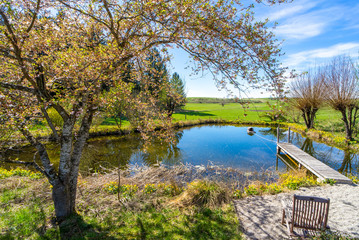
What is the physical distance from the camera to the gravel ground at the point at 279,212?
448cm

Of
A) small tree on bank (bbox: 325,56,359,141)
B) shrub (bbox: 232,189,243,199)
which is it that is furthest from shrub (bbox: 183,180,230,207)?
small tree on bank (bbox: 325,56,359,141)

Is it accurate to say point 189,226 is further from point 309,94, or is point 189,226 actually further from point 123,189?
point 309,94

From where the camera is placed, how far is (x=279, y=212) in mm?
5414

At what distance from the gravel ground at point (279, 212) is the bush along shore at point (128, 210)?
0.33 m

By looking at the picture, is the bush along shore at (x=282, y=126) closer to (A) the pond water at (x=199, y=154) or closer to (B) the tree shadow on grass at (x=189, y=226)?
(A) the pond water at (x=199, y=154)

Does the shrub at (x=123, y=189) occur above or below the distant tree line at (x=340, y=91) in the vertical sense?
below

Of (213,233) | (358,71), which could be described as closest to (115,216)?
(213,233)

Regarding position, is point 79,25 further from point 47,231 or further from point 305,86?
point 305,86

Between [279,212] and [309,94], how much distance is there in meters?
20.3

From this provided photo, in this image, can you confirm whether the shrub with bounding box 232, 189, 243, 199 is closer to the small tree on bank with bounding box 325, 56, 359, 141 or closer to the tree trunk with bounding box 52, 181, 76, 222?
the tree trunk with bounding box 52, 181, 76, 222

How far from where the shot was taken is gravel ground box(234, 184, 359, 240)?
448cm

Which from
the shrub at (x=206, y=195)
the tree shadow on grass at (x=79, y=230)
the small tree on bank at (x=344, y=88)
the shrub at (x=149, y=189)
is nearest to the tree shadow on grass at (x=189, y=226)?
the shrub at (x=206, y=195)

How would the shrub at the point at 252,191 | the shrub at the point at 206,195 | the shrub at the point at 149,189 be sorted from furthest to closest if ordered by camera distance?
the shrub at the point at 252,191, the shrub at the point at 149,189, the shrub at the point at 206,195

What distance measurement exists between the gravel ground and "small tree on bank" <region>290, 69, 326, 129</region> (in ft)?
51.7
